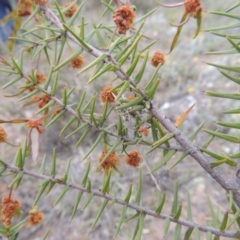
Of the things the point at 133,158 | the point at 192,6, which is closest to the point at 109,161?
the point at 133,158

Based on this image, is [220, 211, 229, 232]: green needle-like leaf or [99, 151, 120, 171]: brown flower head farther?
[99, 151, 120, 171]: brown flower head

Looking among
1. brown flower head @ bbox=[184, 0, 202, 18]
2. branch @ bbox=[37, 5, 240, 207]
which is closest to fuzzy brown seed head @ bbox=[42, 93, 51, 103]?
branch @ bbox=[37, 5, 240, 207]

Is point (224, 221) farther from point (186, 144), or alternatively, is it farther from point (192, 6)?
point (192, 6)

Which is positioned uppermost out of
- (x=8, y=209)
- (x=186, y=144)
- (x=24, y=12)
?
(x=24, y=12)

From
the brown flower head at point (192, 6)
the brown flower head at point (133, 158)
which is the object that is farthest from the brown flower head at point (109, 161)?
the brown flower head at point (192, 6)

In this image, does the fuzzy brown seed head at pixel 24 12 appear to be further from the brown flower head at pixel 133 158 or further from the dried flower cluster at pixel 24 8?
the brown flower head at pixel 133 158

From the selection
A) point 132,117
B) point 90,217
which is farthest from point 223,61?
point 132,117

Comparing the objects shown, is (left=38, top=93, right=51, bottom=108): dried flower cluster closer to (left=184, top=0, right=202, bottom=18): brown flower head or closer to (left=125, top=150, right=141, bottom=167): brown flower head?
(left=125, top=150, right=141, bottom=167): brown flower head
